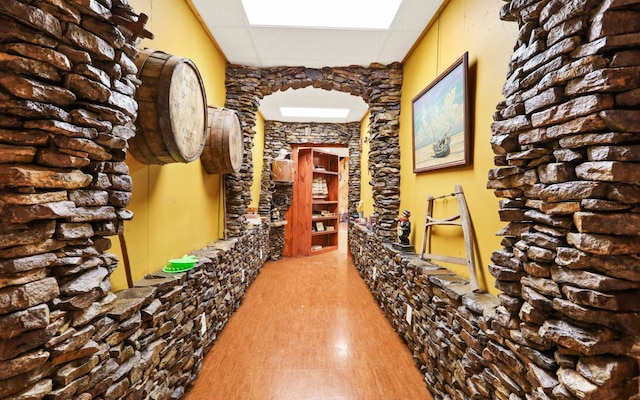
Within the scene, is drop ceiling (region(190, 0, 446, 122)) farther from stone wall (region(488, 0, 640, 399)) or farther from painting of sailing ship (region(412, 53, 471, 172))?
stone wall (region(488, 0, 640, 399))

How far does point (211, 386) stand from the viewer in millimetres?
2150

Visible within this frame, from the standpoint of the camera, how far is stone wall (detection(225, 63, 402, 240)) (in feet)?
11.9

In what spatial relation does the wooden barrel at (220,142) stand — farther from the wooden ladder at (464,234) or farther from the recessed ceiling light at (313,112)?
the recessed ceiling light at (313,112)

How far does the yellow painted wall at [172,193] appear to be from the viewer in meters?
1.79

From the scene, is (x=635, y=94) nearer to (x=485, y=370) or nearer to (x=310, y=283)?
(x=485, y=370)

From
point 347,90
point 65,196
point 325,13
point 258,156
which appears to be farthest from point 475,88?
point 258,156

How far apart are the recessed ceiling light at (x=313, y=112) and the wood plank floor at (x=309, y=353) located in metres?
3.49

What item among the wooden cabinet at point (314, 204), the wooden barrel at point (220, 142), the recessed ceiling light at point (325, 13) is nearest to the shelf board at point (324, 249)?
the wooden cabinet at point (314, 204)

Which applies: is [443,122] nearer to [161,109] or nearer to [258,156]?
[161,109]

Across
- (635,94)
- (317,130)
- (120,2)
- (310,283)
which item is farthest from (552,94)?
(317,130)

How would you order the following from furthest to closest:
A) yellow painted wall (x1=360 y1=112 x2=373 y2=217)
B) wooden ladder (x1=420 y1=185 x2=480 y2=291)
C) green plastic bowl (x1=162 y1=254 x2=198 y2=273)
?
yellow painted wall (x1=360 y1=112 x2=373 y2=217) → green plastic bowl (x1=162 y1=254 x2=198 y2=273) → wooden ladder (x1=420 y1=185 x2=480 y2=291)

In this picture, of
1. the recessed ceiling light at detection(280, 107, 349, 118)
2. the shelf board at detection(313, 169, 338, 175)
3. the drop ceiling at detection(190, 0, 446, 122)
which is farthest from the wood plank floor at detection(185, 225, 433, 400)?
the recessed ceiling light at detection(280, 107, 349, 118)

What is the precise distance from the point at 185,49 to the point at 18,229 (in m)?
2.15

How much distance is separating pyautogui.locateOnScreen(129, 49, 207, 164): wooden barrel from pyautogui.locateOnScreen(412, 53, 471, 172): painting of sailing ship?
194 cm
